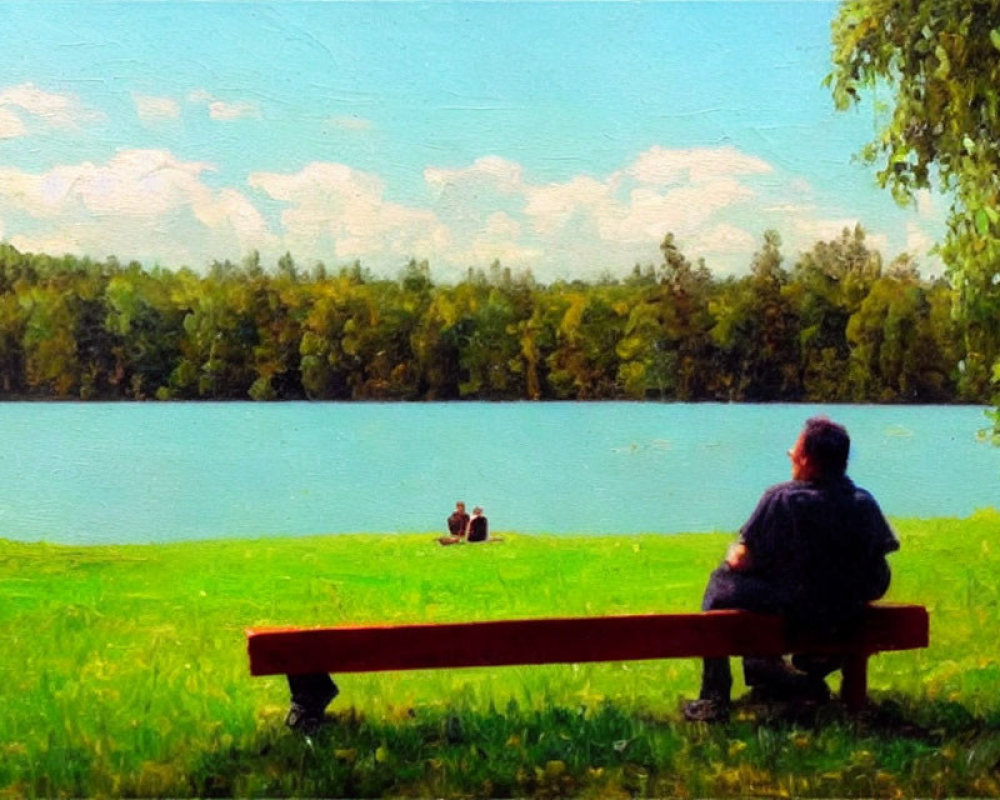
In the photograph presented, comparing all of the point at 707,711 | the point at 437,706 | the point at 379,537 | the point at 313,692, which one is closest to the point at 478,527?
the point at 379,537

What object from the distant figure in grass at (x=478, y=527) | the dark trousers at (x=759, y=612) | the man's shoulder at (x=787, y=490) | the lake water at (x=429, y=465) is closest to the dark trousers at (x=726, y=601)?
the dark trousers at (x=759, y=612)

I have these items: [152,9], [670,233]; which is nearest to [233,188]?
[152,9]

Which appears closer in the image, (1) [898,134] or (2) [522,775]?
(2) [522,775]

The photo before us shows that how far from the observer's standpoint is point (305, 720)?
554 cm

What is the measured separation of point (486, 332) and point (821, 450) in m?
3.35

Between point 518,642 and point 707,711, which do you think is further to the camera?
point 707,711

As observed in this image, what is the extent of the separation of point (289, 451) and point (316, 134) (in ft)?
7.75

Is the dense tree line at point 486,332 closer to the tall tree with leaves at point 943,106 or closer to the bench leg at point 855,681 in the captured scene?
the tall tree with leaves at point 943,106

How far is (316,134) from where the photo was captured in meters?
7.66

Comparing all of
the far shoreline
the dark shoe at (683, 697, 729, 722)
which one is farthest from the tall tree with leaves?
the dark shoe at (683, 697, 729, 722)

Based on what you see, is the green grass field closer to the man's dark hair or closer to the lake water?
the lake water

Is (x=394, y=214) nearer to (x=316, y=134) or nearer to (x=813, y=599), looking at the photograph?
(x=316, y=134)

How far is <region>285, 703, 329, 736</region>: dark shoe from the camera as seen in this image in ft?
18.1

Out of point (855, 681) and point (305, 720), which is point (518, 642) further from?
point (855, 681)
